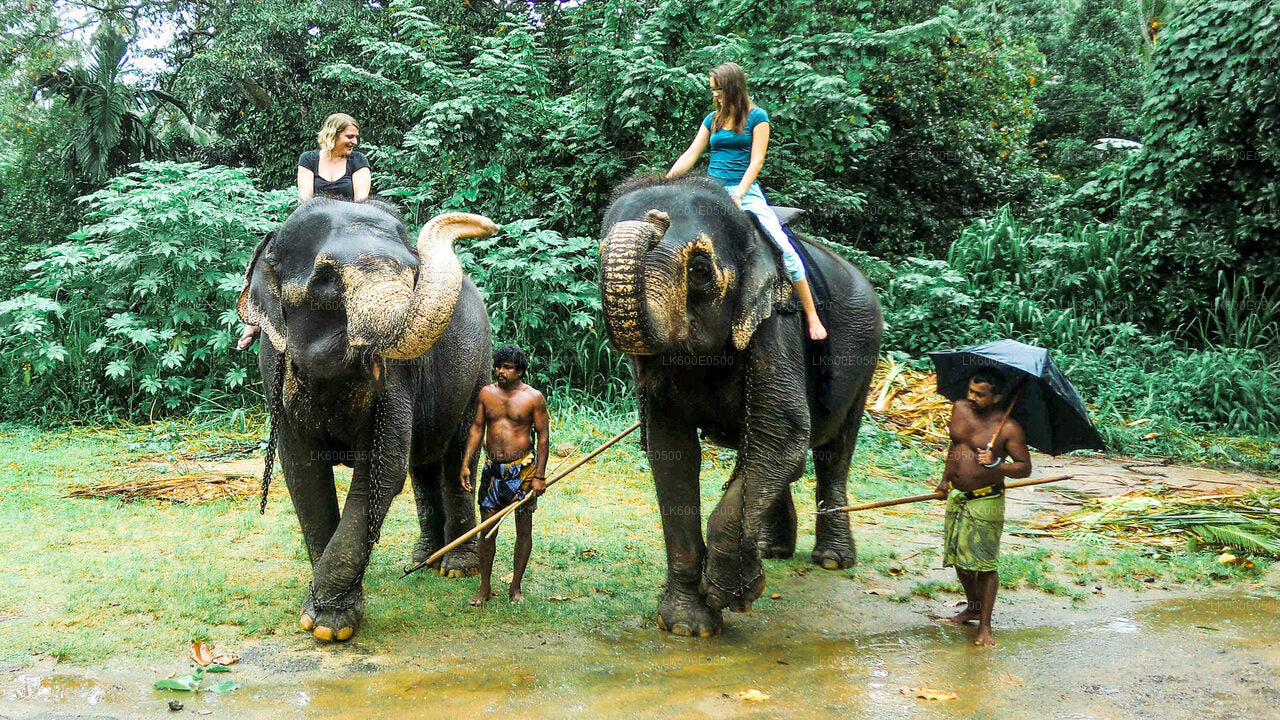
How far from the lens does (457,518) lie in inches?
247

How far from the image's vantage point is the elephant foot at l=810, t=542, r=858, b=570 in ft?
21.6

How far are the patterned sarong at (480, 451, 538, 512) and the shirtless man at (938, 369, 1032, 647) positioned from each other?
229cm

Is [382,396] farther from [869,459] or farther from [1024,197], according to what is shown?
[1024,197]

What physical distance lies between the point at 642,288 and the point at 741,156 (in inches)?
81.8

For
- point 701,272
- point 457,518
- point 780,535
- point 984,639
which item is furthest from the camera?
point 780,535

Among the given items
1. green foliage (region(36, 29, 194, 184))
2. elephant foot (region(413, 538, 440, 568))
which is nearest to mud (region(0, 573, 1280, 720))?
elephant foot (region(413, 538, 440, 568))

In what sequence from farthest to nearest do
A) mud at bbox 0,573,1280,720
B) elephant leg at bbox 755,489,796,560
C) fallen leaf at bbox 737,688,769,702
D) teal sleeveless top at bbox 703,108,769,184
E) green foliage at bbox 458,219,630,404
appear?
green foliage at bbox 458,219,630,404
elephant leg at bbox 755,489,796,560
teal sleeveless top at bbox 703,108,769,184
fallen leaf at bbox 737,688,769,702
mud at bbox 0,573,1280,720

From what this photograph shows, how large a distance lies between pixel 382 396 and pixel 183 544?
2.64m

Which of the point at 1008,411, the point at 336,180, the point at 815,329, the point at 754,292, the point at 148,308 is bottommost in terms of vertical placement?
the point at 148,308

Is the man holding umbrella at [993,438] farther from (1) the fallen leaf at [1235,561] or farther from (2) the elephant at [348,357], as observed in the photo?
(2) the elephant at [348,357]

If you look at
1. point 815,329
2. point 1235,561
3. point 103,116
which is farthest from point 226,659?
point 103,116

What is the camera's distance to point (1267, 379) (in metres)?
11.8

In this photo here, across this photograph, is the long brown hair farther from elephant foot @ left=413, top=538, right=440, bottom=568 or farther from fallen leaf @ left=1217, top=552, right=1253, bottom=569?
fallen leaf @ left=1217, top=552, right=1253, bottom=569

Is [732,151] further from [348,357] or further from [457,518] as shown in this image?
[457,518]
